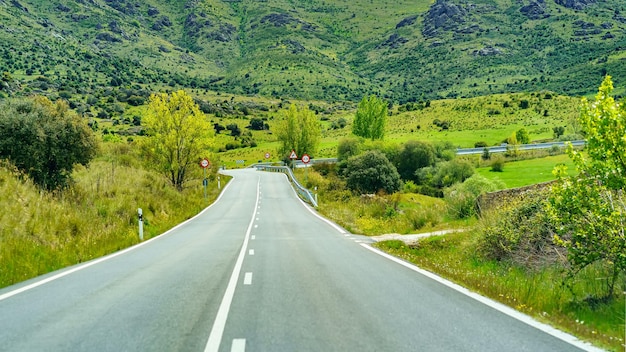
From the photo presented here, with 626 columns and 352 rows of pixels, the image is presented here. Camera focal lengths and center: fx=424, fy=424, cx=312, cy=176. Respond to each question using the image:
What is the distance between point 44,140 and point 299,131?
58035mm

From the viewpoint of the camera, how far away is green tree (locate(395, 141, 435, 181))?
189 feet

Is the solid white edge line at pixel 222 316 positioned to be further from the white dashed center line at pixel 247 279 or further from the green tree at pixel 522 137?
the green tree at pixel 522 137

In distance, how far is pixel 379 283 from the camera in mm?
7656

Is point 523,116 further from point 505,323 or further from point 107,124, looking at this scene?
point 505,323

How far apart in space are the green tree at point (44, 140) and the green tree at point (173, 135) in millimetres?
16986

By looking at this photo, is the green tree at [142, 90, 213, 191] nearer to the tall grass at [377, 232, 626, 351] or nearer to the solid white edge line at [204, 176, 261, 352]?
the solid white edge line at [204, 176, 261, 352]

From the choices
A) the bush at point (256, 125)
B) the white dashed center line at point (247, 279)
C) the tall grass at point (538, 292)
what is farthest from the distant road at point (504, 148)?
the bush at point (256, 125)

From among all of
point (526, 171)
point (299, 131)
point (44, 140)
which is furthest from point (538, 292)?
point (299, 131)

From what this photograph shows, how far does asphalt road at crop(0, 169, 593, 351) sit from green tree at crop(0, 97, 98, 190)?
35.0ft

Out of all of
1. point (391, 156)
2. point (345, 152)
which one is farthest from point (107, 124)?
point (391, 156)

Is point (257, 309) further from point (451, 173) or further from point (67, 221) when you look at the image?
point (451, 173)

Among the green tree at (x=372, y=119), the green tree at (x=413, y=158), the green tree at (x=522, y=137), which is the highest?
the green tree at (x=372, y=119)

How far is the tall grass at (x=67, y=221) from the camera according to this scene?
10.1 metres

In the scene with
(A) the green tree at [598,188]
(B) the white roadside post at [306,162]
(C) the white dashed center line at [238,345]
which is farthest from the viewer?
(B) the white roadside post at [306,162]
